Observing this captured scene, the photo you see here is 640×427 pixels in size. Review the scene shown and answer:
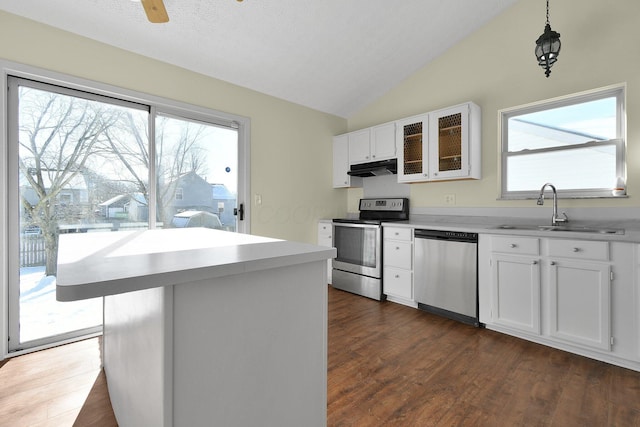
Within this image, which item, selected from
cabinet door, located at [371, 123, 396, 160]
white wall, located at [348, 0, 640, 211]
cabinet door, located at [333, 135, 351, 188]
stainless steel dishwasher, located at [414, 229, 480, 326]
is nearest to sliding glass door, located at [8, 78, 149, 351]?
cabinet door, located at [333, 135, 351, 188]

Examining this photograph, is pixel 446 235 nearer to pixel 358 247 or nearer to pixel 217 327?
pixel 358 247

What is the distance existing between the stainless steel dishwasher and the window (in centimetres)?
81

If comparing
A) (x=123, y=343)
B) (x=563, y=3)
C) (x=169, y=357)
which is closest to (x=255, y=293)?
(x=169, y=357)

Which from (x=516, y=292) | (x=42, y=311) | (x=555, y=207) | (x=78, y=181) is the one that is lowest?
(x=42, y=311)

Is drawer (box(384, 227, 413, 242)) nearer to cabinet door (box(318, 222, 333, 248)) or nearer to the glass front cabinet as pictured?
the glass front cabinet

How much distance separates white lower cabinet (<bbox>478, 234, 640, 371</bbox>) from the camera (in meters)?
2.04

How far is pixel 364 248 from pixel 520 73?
235 cm

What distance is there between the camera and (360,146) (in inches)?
162

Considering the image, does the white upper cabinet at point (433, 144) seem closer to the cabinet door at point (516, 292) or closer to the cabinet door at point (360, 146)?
the cabinet door at point (360, 146)

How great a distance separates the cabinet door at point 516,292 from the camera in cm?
238

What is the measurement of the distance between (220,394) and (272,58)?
10.3 ft

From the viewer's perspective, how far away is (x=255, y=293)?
920 mm

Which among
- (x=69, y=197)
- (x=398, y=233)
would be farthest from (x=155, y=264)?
(x=398, y=233)

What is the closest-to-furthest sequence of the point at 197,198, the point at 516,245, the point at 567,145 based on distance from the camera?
the point at 516,245, the point at 567,145, the point at 197,198
